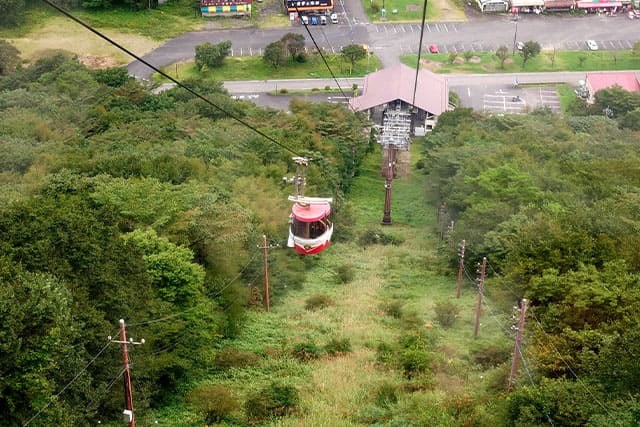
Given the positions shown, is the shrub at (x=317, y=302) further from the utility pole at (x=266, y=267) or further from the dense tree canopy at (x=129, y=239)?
the dense tree canopy at (x=129, y=239)

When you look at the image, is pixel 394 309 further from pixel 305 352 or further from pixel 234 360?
pixel 234 360

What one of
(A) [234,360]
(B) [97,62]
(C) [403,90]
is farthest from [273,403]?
(B) [97,62]

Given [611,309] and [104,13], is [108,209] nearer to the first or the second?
[611,309]

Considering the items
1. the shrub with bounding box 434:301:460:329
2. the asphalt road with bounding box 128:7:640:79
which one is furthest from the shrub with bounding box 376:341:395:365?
the asphalt road with bounding box 128:7:640:79

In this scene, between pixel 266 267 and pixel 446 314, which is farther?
pixel 266 267

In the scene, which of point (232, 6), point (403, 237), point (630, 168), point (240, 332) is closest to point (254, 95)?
point (232, 6)

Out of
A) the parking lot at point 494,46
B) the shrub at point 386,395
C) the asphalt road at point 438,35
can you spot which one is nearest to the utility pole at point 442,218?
the shrub at point 386,395
